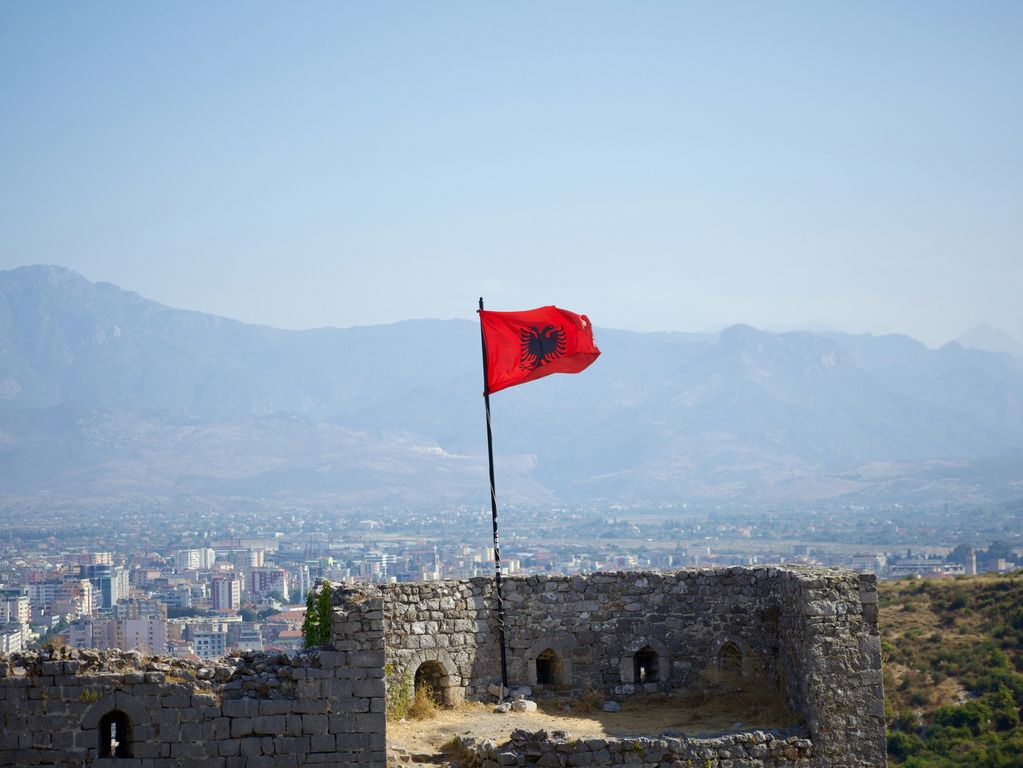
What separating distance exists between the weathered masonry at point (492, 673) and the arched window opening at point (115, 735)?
2 centimetres

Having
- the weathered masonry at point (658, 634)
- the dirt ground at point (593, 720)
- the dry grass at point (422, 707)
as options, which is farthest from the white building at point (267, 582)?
the dry grass at point (422, 707)

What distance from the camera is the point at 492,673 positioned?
2080 cm

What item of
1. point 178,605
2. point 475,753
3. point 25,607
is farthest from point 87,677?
point 178,605

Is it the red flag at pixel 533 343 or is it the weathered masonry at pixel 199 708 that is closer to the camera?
the weathered masonry at pixel 199 708

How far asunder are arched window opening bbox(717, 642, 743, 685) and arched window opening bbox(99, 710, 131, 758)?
883 cm

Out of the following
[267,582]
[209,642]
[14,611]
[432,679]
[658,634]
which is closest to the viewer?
[432,679]

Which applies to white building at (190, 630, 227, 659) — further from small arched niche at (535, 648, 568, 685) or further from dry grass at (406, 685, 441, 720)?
dry grass at (406, 685, 441, 720)

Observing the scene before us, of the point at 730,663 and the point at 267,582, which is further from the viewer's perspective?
the point at 267,582

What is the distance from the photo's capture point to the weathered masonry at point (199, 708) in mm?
15742

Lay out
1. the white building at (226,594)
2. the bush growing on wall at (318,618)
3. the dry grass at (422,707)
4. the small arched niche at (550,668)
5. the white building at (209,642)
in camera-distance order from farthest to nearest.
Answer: the white building at (226,594) → the white building at (209,642) → the small arched niche at (550,668) → the dry grass at (422,707) → the bush growing on wall at (318,618)

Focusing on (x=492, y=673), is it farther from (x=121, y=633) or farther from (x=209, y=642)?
(x=209, y=642)

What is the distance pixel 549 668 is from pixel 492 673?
1018mm

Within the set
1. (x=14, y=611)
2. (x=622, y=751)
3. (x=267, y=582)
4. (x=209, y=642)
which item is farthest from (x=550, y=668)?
(x=267, y=582)

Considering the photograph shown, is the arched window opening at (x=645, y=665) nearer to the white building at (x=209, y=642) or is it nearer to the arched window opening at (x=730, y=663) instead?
the arched window opening at (x=730, y=663)
